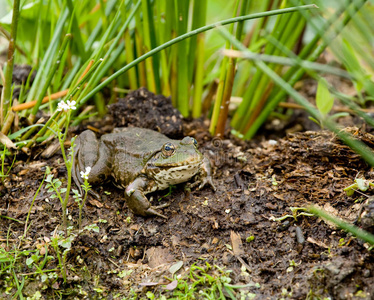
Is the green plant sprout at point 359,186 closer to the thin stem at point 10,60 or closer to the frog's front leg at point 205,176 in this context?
the frog's front leg at point 205,176

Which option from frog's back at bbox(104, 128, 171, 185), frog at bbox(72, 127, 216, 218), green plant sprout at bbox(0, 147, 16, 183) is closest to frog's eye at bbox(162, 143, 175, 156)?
frog at bbox(72, 127, 216, 218)

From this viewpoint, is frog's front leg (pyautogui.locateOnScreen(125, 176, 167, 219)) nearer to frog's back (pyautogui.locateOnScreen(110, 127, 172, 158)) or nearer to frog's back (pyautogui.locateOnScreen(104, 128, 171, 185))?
frog's back (pyautogui.locateOnScreen(104, 128, 171, 185))

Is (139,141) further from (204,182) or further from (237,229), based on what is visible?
(237,229)

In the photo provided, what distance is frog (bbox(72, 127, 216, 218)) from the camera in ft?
10.7

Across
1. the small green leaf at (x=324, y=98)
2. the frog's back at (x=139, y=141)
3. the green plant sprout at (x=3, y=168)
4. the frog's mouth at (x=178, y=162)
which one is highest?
the small green leaf at (x=324, y=98)

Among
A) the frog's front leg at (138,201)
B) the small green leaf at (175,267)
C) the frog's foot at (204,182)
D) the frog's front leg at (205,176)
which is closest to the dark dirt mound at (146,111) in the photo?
the frog's front leg at (205,176)

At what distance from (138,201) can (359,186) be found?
5.97ft

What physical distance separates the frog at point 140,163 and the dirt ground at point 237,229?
0.42ft

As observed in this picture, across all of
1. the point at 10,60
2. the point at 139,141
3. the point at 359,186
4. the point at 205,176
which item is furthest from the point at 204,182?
the point at 10,60

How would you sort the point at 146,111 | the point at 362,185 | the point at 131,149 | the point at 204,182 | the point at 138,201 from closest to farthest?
1. the point at 362,185
2. the point at 138,201
3. the point at 204,182
4. the point at 131,149
5. the point at 146,111

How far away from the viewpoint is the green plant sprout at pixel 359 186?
274 centimetres

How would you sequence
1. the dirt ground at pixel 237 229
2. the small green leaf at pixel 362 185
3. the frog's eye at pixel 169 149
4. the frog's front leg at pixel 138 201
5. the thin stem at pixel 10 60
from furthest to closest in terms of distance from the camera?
1. the frog's eye at pixel 169 149
2. the frog's front leg at pixel 138 201
3. the thin stem at pixel 10 60
4. the small green leaf at pixel 362 185
5. the dirt ground at pixel 237 229

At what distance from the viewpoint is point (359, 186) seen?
2744mm

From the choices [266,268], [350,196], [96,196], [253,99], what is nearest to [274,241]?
[266,268]
